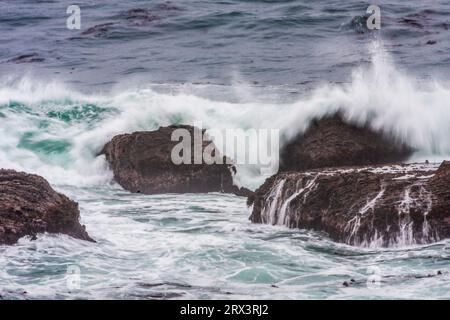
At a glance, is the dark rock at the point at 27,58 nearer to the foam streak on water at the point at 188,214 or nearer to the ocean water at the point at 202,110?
the ocean water at the point at 202,110

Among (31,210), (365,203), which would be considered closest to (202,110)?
(365,203)

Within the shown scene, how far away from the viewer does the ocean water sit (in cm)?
739

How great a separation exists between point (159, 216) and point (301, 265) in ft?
9.25

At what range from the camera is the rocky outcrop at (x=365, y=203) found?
8.18m

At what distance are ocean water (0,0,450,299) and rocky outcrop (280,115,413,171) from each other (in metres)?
0.32

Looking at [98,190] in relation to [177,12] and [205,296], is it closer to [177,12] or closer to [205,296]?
[205,296]

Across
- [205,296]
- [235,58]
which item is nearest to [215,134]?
[235,58]

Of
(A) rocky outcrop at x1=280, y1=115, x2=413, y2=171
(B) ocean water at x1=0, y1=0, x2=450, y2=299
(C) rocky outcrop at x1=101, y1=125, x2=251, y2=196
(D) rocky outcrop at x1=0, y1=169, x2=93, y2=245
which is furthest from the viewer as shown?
(C) rocky outcrop at x1=101, y1=125, x2=251, y2=196

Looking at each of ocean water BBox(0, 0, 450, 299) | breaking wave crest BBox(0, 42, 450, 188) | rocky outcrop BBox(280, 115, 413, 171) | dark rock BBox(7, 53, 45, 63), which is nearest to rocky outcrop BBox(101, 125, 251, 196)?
ocean water BBox(0, 0, 450, 299)

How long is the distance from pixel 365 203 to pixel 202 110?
6.85 m

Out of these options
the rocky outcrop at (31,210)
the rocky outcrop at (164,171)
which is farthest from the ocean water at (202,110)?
the rocky outcrop at (164,171)

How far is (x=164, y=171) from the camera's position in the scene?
11703 millimetres

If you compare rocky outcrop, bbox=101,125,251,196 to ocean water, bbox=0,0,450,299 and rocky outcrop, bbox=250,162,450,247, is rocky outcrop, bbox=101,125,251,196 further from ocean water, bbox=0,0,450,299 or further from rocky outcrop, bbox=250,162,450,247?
rocky outcrop, bbox=250,162,450,247

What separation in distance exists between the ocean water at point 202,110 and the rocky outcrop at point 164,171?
0.28m
